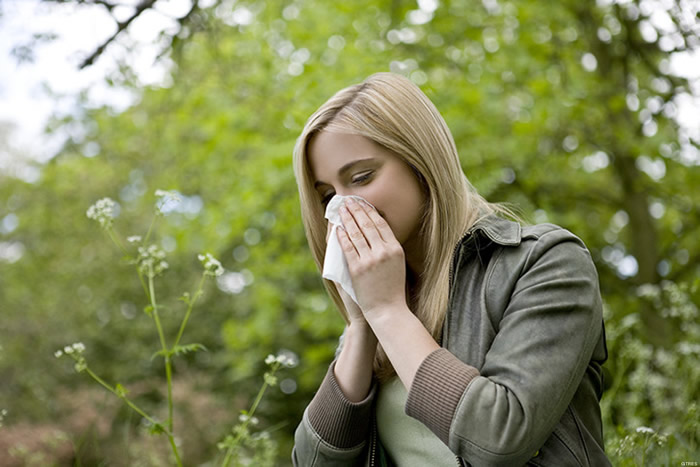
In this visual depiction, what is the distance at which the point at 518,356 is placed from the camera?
1528 millimetres

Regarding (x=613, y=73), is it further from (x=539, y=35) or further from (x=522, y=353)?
(x=522, y=353)

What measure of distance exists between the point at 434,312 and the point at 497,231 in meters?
0.27

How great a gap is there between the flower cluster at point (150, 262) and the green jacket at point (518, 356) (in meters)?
0.99

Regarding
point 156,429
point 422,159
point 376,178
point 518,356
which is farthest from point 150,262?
point 518,356

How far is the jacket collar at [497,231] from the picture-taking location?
176cm

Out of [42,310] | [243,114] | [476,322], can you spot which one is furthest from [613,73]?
[42,310]

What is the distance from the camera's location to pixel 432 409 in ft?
5.02

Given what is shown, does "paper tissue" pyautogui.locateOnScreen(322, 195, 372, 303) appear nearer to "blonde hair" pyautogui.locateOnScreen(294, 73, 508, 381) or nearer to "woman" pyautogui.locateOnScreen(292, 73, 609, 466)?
"woman" pyautogui.locateOnScreen(292, 73, 609, 466)

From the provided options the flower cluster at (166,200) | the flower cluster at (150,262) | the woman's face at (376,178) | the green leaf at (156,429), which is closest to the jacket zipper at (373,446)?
the woman's face at (376,178)

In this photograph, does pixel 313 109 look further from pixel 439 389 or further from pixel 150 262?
pixel 439 389

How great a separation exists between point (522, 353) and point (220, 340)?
9.51 metres

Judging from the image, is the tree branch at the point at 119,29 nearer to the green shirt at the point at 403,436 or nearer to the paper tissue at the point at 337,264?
the paper tissue at the point at 337,264

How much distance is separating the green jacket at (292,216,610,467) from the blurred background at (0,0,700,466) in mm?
1497

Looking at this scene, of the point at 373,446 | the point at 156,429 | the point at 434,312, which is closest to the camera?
the point at 434,312
